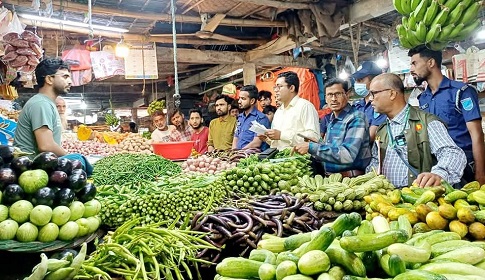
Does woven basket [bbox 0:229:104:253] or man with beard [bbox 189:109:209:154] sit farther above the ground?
man with beard [bbox 189:109:209:154]

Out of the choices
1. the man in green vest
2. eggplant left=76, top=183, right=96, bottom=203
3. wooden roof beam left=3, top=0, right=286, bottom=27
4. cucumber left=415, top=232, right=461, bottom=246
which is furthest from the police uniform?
eggplant left=76, top=183, right=96, bottom=203

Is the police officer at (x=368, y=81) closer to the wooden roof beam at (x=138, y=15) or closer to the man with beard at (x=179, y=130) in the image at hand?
the wooden roof beam at (x=138, y=15)

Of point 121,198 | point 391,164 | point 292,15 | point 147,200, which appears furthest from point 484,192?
point 292,15

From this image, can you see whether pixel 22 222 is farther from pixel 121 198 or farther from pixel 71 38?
pixel 71 38

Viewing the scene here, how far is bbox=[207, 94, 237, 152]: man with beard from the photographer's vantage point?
6402 millimetres

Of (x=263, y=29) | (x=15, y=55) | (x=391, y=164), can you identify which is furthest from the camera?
(x=263, y=29)

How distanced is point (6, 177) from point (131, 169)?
62.5 inches

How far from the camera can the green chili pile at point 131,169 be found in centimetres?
367

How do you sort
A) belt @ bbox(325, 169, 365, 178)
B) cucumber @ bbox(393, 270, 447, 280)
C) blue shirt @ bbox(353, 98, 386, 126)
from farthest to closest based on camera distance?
blue shirt @ bbox(353, 98, 386, 126) → belt @ bbox(325, 169, 365, 178) → cucumber @ bbox(393, 270, 447, 280)

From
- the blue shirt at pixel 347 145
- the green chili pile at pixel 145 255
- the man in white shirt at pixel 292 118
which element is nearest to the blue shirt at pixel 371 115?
the man in white shirt at pixel 292 118

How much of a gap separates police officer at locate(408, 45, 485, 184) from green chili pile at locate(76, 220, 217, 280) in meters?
2.85

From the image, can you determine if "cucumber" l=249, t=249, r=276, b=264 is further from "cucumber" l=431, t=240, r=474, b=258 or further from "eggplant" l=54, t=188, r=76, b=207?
"eggplant" l=54, t=188, r=76, b=207

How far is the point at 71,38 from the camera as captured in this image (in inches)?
271

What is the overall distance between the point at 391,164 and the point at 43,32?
240 inches
